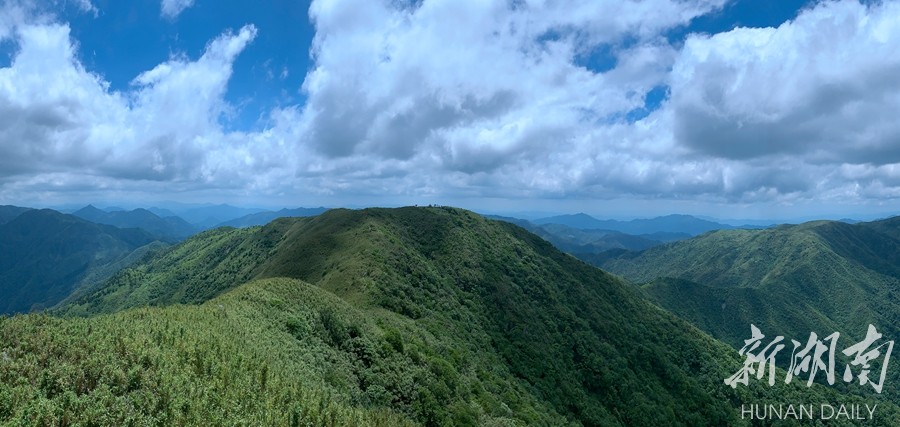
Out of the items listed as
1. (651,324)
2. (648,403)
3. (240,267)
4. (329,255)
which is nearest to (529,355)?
(648,403)

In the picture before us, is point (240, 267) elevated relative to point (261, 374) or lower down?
lower down

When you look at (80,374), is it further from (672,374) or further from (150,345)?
(672,374)

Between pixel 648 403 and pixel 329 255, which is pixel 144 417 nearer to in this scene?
pixel 329 255

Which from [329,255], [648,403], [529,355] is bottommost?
[648,403]

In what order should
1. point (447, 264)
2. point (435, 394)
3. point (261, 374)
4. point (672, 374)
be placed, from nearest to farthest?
1. point (261, 374)
2. point (435, 394)
3. point (672, 374)
4. point (447, 264)

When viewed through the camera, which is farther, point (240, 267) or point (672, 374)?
point (240, 267)

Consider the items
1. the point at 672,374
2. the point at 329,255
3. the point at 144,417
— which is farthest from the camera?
→ the point at 672,374
